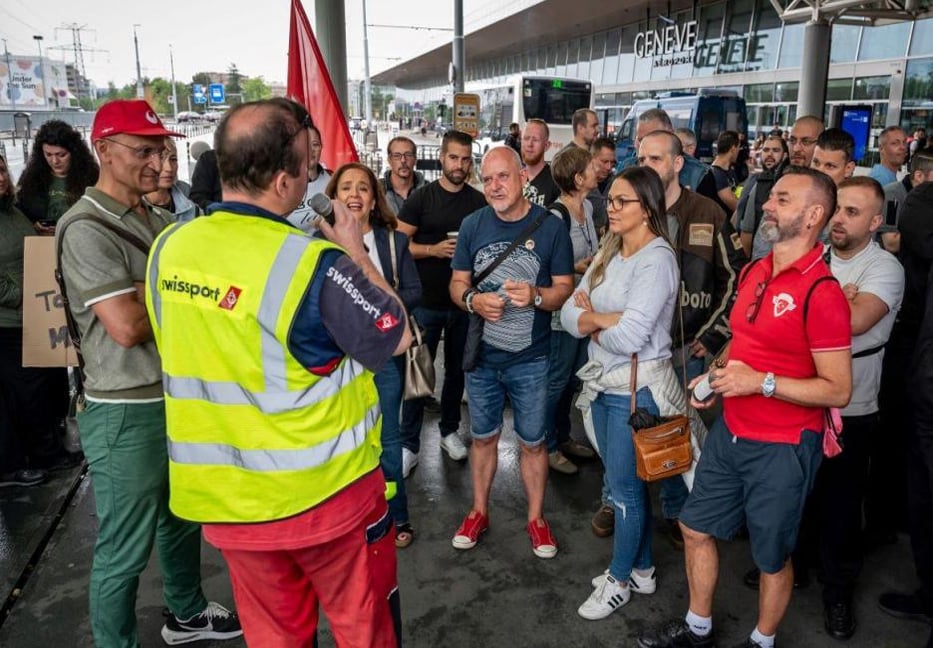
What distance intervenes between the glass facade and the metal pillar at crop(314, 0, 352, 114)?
1465cm

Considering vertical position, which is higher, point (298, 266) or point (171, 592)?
point (298, 266)

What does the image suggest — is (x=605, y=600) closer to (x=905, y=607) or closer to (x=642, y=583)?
(x=642, y=583)

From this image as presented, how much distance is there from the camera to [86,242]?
2.20 m

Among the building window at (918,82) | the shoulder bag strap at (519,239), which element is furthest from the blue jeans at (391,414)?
the building window at (918,82)

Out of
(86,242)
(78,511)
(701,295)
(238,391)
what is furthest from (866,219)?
(78,511)

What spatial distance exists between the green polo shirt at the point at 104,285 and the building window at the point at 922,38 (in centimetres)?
1825

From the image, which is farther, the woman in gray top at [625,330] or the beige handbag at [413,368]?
the beige handbag at [413,368]

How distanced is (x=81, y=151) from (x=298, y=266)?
12.2 feet

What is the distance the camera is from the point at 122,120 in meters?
2.30

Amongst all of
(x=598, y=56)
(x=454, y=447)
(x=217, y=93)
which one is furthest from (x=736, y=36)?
(x=454, y=447)

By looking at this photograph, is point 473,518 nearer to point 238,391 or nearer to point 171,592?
point 171,592

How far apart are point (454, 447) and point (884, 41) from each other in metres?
17.7

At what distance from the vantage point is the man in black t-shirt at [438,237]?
14.0ft

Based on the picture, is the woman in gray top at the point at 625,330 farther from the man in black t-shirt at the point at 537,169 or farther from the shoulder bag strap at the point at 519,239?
the man in black t-shirt at the point at 537,169
